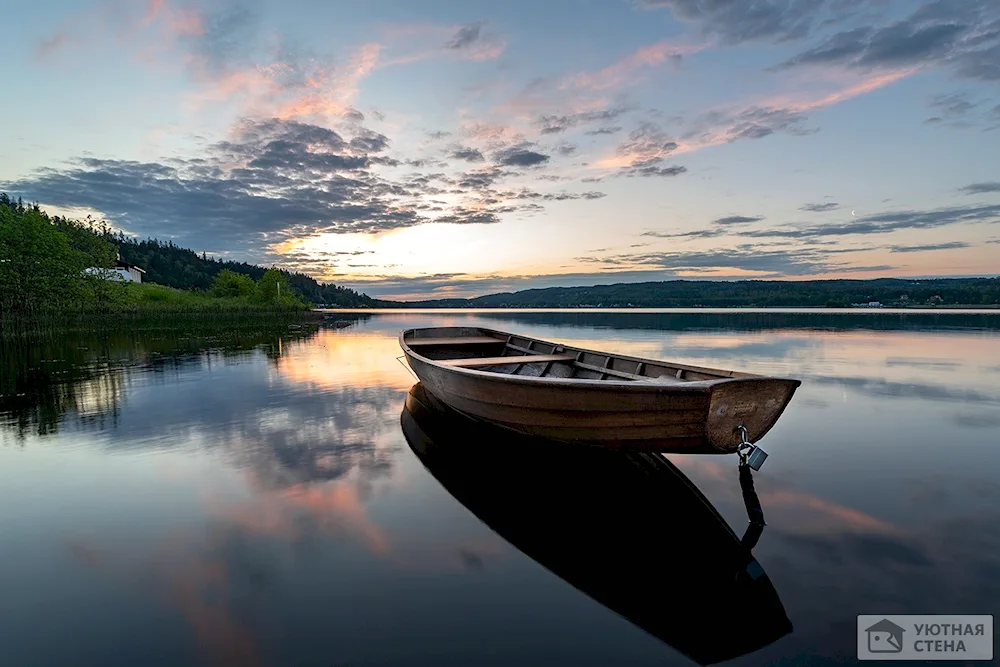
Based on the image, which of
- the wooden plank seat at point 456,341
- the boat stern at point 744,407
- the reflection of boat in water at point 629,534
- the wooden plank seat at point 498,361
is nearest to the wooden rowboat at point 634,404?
the boat stern at point 744,407

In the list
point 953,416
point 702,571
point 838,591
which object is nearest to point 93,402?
point 702,571

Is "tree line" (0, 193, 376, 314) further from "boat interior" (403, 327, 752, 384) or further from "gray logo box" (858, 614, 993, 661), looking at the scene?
"gray logo box" (858, 614, 993, 661)

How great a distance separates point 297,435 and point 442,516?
202 inches

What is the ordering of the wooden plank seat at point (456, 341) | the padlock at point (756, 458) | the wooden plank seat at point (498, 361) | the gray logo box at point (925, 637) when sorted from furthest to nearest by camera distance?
the wooden plank seat at point (456, 341) → the wooden plank seat at point (498, 361) → the padlock at point (756, 458) → the gray logo box at point (925, 637)

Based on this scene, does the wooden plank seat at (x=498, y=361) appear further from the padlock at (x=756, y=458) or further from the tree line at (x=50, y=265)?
the tree line at (x=50, y=265)

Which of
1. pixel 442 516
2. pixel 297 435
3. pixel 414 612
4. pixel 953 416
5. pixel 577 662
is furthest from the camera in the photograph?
pixel 953 416

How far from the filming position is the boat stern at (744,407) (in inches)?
214

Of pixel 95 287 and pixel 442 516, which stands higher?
pixel 95 287

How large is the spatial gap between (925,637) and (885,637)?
361 mm

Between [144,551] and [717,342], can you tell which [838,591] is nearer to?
[144,551]

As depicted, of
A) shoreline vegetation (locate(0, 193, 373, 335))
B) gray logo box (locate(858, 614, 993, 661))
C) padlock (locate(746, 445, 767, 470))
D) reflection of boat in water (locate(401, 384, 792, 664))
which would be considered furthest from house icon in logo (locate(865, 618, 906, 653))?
shoreline vegetation (locate(0, 193, 373, 335))

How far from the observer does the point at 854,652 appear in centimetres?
394

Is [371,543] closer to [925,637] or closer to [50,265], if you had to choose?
[925,637]

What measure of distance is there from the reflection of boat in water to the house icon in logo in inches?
24.9
